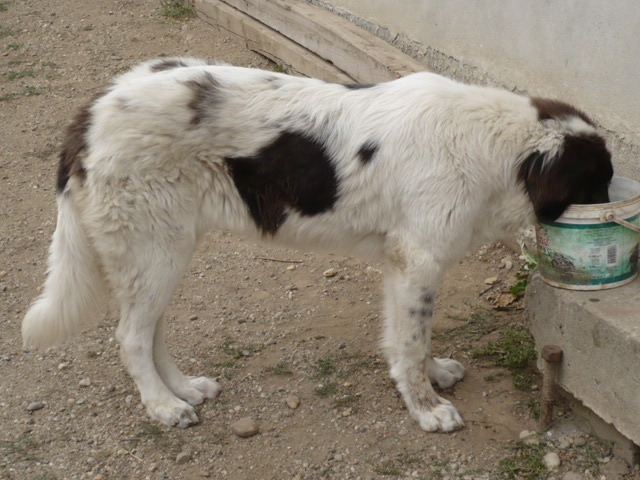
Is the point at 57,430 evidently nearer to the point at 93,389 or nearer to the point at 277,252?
the point at 93,389

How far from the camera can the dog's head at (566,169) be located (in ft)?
11.4

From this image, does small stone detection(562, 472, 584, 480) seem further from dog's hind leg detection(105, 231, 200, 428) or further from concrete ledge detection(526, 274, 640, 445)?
dog's hind leg detection(105, 231, 200, 428)

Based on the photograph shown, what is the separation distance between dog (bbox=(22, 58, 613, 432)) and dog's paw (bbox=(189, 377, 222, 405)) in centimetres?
43

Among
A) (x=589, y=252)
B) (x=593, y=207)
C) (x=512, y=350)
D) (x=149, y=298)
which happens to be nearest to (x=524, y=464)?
(x=512, y=350)

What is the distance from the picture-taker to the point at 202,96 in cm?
352

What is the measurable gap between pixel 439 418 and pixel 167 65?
2.07 meters

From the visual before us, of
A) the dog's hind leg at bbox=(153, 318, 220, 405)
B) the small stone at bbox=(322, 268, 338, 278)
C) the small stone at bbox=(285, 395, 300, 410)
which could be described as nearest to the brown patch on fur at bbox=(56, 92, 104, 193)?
the dog's hind leg at bbox=(153, 318, 220, 405)

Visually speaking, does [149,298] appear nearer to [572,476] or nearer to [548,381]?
[548,381]

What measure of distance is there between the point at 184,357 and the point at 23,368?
85cm

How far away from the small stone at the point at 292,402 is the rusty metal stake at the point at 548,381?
115 centimetres

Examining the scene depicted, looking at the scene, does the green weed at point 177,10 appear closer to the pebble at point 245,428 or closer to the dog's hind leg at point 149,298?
the dog's hind leg at point 149,298

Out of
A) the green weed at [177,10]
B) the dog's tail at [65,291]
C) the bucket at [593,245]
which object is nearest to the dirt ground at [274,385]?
the dog's tail at [65,291]

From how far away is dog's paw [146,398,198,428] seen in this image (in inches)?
152

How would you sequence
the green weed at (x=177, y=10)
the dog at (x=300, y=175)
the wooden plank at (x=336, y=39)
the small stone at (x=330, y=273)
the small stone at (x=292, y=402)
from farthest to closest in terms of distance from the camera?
the green weed at (x=177, y=10), the wooden plank at (x=336, y=39), the small stone at (x=330, y=273), the small stone at (x=292, y=402), the dog at (x=300, y=175)
